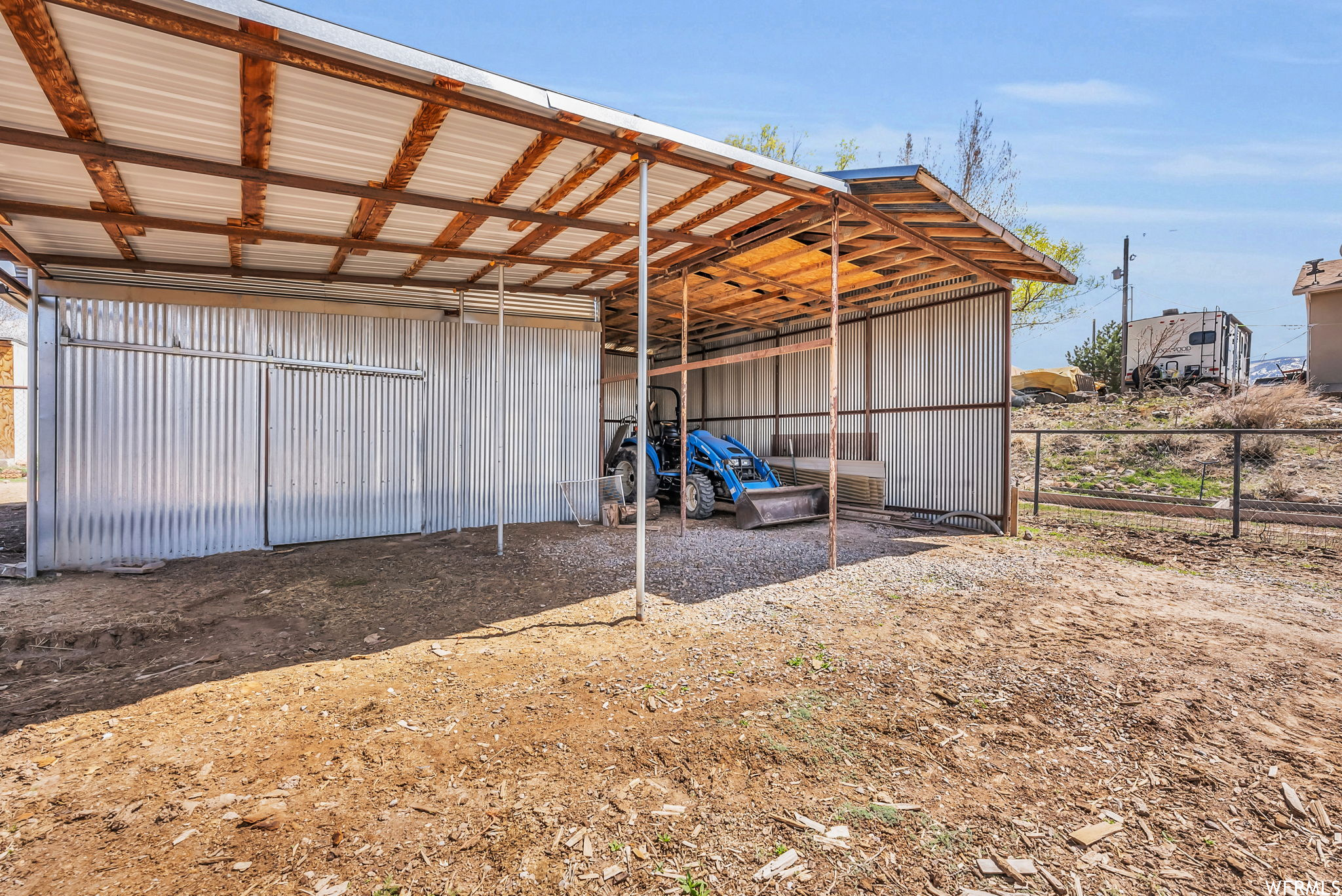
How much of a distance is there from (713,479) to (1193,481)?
8396mm

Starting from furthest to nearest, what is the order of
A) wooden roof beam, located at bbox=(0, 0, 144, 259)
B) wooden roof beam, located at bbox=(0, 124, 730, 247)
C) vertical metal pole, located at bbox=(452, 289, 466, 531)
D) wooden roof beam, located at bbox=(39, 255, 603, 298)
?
vertical metal pole, located at bbox=(452, 289, 466, 531) → wooden roof beam, located at bbox=(39, 255, 603, 298) → wooden roof beam, located at bbox=(0, 124, 730, 247) → wooden roof beam, located at bbox=(0, 0, 144, 259)

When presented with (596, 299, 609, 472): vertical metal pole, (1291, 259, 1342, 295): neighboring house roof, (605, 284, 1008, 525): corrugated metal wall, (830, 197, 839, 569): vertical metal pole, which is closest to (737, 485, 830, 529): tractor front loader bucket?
(605, 284, 1008, 525): corrugated metal wall

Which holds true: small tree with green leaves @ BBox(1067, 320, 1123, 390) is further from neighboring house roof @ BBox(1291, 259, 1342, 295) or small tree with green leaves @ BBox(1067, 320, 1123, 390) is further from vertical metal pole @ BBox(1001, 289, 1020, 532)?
vertical metal pole @ BBox(1001, 289, 1020, 532)

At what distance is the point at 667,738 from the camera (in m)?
2.48

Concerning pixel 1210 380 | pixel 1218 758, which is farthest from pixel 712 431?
pixel 1210 380

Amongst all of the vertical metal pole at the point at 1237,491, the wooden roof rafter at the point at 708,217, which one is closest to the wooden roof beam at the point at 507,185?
the wooden roof rafter at the point at 708,217

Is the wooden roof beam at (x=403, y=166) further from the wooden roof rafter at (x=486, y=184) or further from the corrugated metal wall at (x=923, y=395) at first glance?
the corrugated metal wall at (x=923, y=395)

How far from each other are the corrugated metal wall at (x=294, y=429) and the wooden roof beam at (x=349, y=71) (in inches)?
154

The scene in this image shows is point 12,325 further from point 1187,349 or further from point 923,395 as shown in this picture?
point 1187,349

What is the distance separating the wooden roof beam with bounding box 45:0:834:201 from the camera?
2.45 meters

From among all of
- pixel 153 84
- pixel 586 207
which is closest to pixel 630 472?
pixel 586 207

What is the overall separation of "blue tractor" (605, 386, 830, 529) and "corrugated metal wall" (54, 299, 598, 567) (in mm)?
1086

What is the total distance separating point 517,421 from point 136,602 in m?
4.26

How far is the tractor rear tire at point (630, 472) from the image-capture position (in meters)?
9.02
